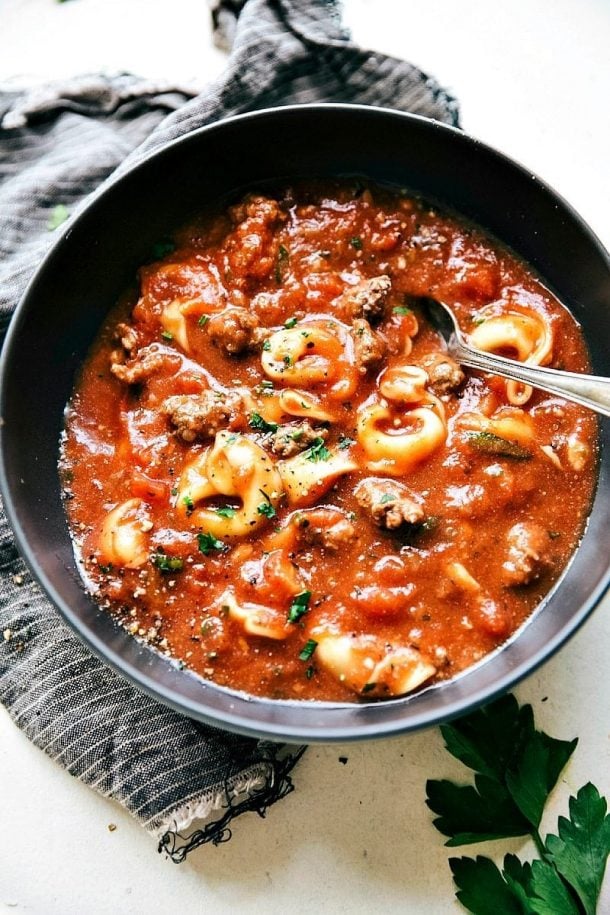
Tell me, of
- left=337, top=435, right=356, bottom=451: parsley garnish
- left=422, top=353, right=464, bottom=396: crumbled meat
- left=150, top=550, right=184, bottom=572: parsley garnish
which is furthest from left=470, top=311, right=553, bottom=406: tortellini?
left=150, top=550, right=184, bottom=572: parsley garnish

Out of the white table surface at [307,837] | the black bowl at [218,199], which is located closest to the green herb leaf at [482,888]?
the white table surface at [307,837]

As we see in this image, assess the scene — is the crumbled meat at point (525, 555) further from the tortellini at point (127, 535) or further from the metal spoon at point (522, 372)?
the tortellini at point (127, 535)

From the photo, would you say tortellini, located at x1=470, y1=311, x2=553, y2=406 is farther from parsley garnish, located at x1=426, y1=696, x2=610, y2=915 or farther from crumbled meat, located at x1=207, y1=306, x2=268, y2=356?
parsley garnish, located at x1=426, y1=696, x2=610, y2=915

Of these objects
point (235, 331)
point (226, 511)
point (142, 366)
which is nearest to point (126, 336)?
point (142, 366)

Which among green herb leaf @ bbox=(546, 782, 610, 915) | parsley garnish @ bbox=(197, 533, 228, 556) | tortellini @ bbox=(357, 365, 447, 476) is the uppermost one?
tortellini @ bbox=(357, 365, 447, 476)

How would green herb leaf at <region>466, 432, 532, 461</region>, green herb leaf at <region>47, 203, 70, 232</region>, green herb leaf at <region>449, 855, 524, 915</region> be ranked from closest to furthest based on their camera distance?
1. green herb leaf at <region>449, 855, 524, 915</region>
2. green herb leaf at <region>466, 432, 532, 461</region>
3. green herb leaf at <region>47, 203, 70, 232</region>
